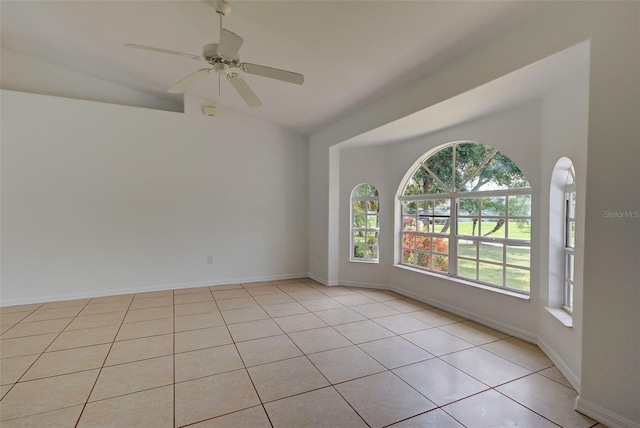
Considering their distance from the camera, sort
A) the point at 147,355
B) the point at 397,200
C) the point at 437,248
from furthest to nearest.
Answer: the point at 397,200 < the point at 437,248 < the point at 147,355

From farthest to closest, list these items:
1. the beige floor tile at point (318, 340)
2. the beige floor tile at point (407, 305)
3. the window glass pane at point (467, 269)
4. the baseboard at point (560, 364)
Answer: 1. the beige floor tile at point (407, 305)
2. the window glass pane at point (467, 269)
3. the beige floor tile at point (318, 340)
4. the baseboard at point (560, 364)

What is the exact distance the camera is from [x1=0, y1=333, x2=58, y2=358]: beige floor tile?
2.72 metres

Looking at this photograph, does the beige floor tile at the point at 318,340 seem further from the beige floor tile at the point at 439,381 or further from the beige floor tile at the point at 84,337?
the beige floor tile at the point at 84,337

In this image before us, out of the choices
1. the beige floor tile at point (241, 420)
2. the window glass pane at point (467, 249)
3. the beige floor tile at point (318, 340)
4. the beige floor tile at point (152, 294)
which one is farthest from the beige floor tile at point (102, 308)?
the window glass pane at point (467, 249)

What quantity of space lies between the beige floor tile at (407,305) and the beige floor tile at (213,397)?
7.64 ft

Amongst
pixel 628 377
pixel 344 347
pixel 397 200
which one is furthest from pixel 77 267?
pixel 628 377

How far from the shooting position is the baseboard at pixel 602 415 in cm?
178

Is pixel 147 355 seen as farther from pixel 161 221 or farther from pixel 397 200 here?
pixel 397 200

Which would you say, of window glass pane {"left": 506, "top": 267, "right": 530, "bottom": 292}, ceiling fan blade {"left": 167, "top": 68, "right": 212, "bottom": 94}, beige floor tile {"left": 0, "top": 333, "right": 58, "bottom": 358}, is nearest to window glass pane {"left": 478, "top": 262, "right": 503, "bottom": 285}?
window glass pane {"left": 506, "top": 267, "right": 530, "bottom": 292}

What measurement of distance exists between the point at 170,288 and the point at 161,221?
112 cm

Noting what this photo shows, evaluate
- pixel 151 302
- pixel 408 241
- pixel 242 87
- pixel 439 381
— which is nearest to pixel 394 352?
pixel 439 381

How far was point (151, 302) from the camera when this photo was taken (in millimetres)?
4246

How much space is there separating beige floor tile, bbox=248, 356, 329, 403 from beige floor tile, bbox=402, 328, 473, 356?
1134 mm

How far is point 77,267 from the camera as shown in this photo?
4.37 metres
